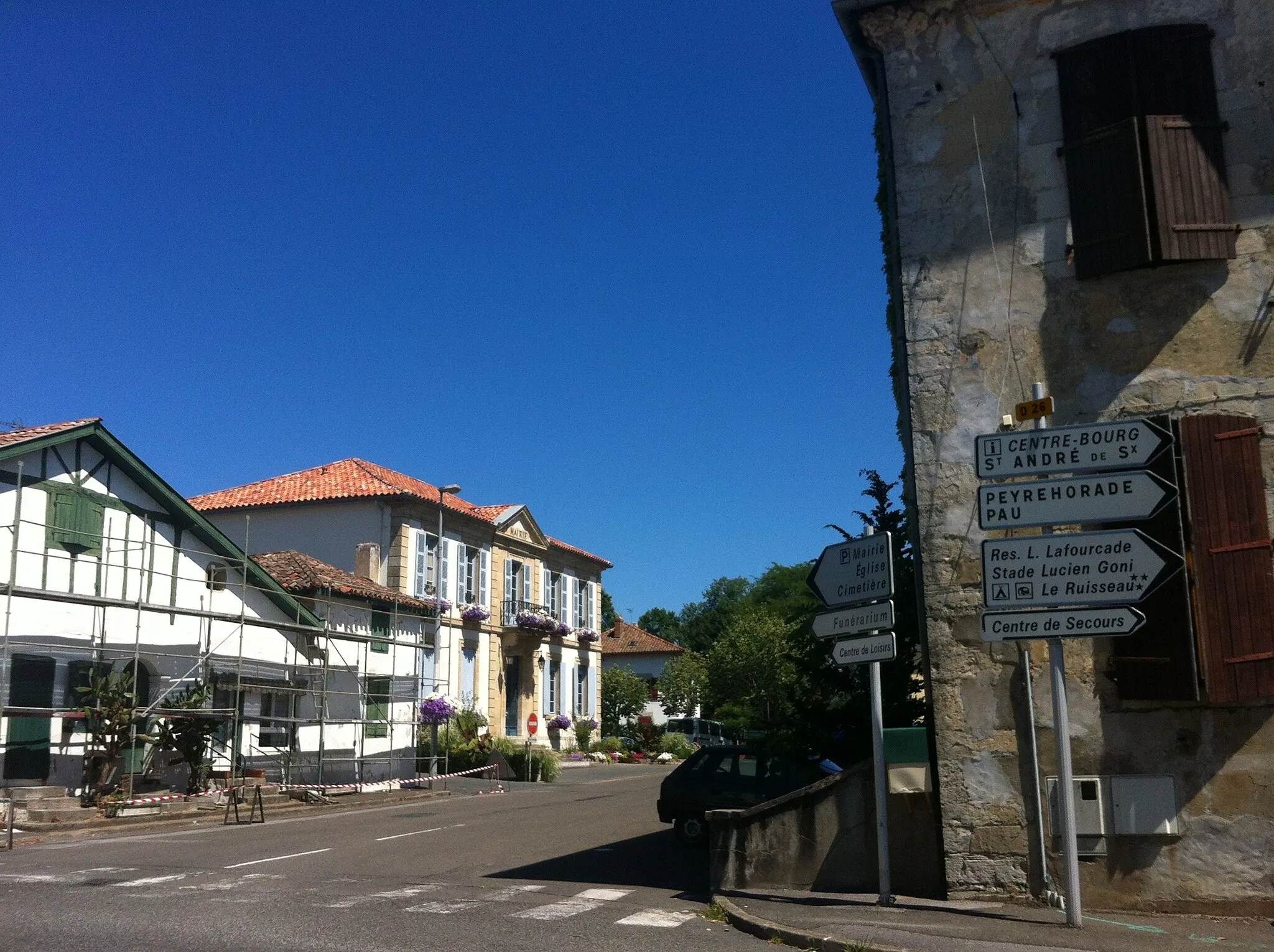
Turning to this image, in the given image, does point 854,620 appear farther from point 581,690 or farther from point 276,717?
point 581,690

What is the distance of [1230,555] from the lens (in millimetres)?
8406

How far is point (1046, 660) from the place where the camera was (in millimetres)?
8898

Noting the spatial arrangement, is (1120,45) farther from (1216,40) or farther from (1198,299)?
(1198,299)

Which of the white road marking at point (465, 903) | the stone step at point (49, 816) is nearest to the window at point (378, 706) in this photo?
the stone step at point (49, 816)

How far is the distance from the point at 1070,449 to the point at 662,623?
98.8 m

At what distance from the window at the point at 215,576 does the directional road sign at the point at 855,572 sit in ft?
56.2

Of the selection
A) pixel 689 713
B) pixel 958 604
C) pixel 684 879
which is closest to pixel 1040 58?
pixel 958 604

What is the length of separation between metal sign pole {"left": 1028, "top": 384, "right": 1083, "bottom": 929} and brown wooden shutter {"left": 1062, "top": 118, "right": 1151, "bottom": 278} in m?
3.37

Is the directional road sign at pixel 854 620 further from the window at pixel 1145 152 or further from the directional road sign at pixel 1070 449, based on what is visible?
the window at pixel 1145 152

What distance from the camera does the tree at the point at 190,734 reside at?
824 inches

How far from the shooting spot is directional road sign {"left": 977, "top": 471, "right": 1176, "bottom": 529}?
7910 mm

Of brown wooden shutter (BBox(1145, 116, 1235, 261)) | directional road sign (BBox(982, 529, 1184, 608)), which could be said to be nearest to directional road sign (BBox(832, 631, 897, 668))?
directional road sign (BBox(982, 529, 1184, 608))

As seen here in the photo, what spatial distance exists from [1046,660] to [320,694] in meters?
20.3

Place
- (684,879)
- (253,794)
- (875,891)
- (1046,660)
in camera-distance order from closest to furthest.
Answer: (1046,660) < (875,891) < (684,879) < (253,794)
